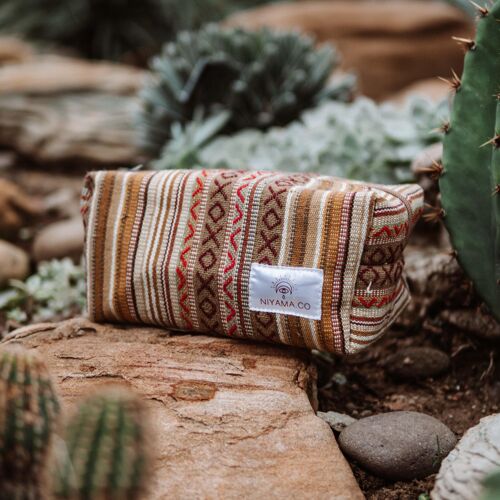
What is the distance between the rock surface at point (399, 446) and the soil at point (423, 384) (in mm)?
220

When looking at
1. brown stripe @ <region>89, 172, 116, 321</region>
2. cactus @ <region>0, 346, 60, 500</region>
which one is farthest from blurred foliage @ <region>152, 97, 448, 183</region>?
cactus @ <region>0, 346, 60, 500</region>

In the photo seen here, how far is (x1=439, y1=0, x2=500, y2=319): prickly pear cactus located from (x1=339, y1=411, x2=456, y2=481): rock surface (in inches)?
17.7

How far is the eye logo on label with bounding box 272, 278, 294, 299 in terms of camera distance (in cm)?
183

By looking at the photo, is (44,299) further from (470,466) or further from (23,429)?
(470,466)

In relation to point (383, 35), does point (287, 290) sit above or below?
below

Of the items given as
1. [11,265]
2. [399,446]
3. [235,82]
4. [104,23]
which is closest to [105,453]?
[399,446]

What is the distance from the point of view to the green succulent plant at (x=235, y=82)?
3.98 m

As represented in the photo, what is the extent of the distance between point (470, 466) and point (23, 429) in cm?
96

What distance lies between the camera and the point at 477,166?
188 cm

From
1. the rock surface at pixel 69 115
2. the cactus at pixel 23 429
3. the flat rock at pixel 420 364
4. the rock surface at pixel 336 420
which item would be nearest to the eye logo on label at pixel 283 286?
the rock surface at pixel 336 420

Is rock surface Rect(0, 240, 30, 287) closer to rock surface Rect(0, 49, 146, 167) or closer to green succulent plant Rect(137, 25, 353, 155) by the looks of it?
green succulent plant Rect(137, 25, 353, 155)

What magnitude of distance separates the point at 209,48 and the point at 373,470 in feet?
10.2

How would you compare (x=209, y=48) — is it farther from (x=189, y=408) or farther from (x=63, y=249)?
(x=189, y=408)

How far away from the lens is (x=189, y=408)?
1.70 meters
